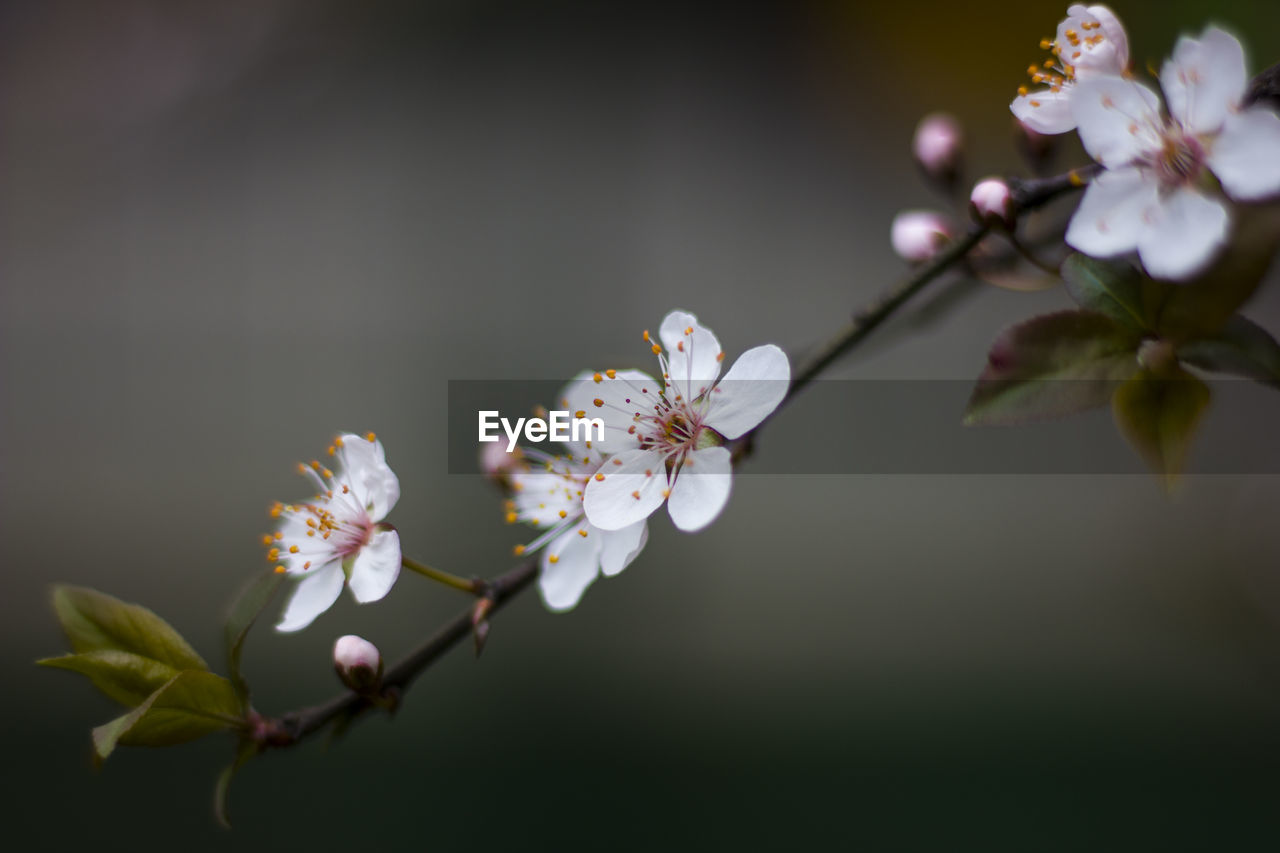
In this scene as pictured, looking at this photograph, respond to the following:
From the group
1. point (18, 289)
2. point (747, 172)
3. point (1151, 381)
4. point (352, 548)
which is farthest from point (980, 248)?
point (18, 289)

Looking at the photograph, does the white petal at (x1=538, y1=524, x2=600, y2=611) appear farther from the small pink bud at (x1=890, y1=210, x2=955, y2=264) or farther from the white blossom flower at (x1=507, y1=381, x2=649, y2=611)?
the small pink bud at (x1=890, y1=210, x2=955, y2=264)

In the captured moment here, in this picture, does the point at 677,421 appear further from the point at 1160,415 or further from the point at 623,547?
the point at 1160,415

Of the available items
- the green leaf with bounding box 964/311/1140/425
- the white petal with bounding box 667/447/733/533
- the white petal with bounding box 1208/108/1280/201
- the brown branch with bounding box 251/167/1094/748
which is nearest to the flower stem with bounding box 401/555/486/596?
the brown branch with bounding box 251/167/1094/748

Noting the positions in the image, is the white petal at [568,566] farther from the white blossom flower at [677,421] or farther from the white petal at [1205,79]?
the white petal at [1205,79]

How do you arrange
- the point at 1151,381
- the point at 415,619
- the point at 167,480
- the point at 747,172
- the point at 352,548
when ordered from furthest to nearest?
1. the point at 747,172
2. the point at 167,480
3. the point at 415,619
4. the point at 352,548
5. the point at 1151,381

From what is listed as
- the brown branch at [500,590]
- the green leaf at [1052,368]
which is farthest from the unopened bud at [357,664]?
the green leaf at [1052,368]

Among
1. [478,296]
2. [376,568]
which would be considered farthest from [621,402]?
[478,296]

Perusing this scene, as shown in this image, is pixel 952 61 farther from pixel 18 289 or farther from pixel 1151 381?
pixel 18 289
